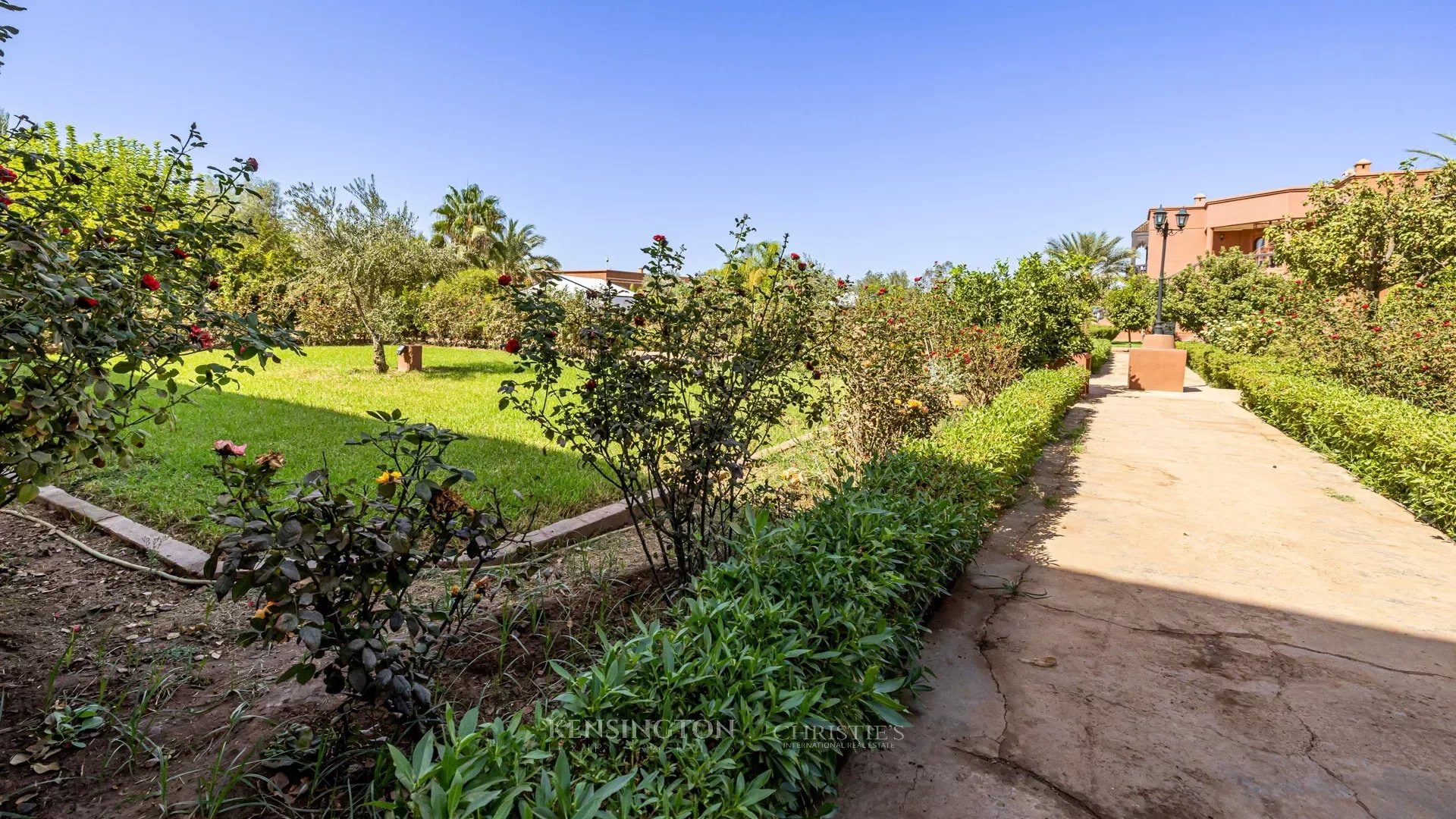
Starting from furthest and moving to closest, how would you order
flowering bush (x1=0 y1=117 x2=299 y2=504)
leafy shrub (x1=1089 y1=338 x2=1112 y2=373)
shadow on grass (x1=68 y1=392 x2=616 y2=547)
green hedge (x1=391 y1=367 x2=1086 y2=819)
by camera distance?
1. leafy shrub (x1=1089 y1=338 x2=1112 y2=373)
2. shadow on grass (x1=68 y1=392 x2=616 y2=547)
3. flowering bush (x1=0 y1=117 x2=299 y2=504)
4. green hedge (x1=391 y1=367 x2=1086 y2=819)

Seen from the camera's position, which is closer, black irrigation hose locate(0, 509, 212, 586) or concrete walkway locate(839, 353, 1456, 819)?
concrete walkway locate(839, 353, 1456, 819)

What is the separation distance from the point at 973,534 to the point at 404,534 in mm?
2744

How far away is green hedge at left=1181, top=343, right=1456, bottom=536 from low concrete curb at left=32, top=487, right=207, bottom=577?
24.9ft

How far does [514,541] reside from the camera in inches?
134

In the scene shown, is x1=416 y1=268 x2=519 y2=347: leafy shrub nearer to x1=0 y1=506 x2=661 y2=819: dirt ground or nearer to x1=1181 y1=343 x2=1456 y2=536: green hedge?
x1=0 y1=506 x2=661 y2=819: dirt ground

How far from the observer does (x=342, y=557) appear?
1.72 metres

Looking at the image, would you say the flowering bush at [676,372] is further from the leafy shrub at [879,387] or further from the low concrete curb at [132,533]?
the leafy shrub at [879,387]

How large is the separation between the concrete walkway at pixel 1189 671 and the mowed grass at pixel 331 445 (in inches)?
71.7

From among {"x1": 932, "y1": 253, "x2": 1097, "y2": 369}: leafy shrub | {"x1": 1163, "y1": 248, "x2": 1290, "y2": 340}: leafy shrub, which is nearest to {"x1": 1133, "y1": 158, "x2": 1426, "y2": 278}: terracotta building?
{"x1": 1163, "y1": 248, "x2": 1290, "y2": 340}: leafy shrub

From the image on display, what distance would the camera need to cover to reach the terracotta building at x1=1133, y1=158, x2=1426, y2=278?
88.5 feet

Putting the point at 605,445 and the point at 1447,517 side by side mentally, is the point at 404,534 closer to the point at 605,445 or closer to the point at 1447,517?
the point at 605,445

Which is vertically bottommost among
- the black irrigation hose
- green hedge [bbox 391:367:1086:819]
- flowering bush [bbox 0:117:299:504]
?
the black irrigation hose

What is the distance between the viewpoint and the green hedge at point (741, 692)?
4.23 feet

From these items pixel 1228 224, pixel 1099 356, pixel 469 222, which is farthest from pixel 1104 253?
pixel 469 222
